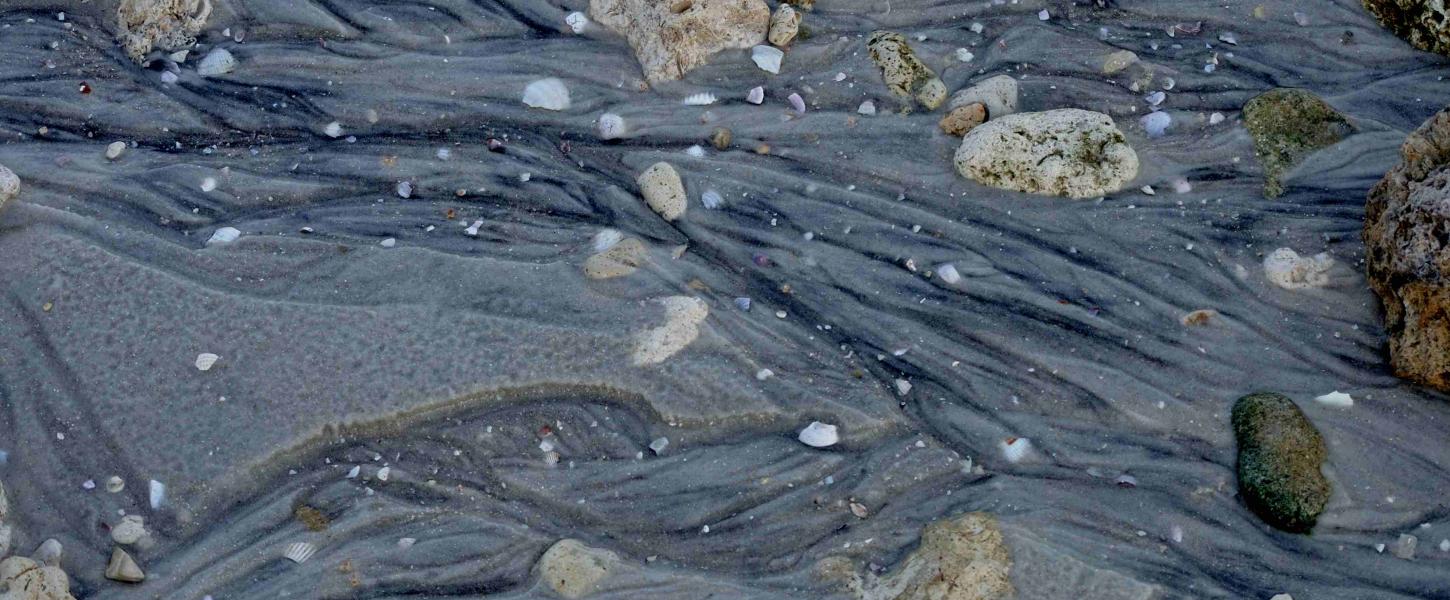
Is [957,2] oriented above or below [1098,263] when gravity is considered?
above

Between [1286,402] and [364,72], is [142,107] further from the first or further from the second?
[1286,402]

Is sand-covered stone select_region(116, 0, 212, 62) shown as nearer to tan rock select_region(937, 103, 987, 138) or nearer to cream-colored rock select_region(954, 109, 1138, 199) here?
tan rock select_region(937, 103, 987, 138)

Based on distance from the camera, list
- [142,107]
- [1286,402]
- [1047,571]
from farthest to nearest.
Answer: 1. [142,107]
2. [1286,402]
3. [1047,571]

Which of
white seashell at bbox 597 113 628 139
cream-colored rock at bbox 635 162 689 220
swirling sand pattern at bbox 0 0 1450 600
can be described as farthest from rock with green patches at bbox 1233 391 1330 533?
white seashell at bbox 597 113 628 139

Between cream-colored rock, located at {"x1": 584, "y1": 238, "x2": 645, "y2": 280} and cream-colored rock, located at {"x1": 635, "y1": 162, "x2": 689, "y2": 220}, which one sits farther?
cream-colored rock, located at {"x1": 635, "y1": 162, "x2": 689, "y2": 220}

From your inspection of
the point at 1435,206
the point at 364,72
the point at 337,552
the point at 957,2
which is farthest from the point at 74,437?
the point at 1435,206

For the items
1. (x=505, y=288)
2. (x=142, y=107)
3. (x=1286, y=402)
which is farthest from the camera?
(x=142, y=107)

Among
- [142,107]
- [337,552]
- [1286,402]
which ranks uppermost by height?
[142,107]
